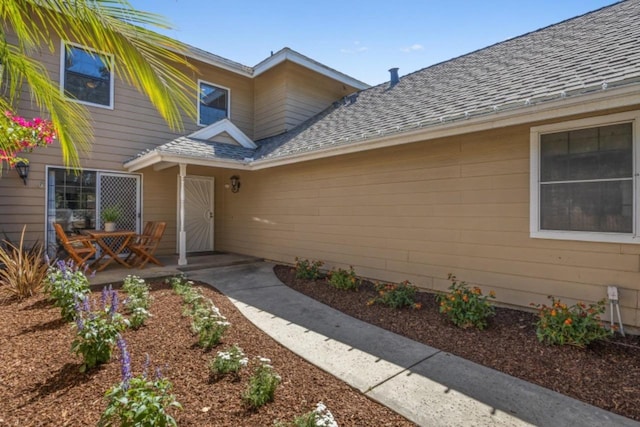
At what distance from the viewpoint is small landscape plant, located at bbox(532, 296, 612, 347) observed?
10.7ft

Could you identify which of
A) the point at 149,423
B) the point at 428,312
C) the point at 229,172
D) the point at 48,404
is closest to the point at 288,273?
the point at 428,312

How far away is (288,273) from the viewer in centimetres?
697

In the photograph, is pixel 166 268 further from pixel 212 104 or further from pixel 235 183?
pixel 212 104

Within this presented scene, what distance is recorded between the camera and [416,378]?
9.29 feet

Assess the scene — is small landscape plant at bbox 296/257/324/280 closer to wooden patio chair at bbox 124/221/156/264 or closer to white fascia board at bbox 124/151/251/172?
white fascia board at bbox 124/151/251/172

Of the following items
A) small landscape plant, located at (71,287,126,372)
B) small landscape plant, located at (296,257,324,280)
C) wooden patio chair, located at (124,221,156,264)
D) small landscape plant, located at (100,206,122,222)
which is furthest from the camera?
wooden patio chair, located at (124,221,156,264)

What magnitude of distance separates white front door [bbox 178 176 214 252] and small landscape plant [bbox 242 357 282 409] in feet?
24.1

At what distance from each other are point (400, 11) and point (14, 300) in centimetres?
841

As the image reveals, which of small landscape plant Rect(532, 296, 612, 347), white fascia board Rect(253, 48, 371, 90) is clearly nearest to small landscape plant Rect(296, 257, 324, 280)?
small landscape plant Rect(532, 296, 612, 347)

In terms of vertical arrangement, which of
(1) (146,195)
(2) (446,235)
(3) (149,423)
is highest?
(1) (146,195)

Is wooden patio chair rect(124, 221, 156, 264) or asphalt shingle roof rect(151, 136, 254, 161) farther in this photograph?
wooden patio chair rect(124, 221, 156, 264)

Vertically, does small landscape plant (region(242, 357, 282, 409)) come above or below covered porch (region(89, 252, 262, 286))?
below

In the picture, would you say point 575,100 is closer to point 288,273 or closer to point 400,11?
point 400,11

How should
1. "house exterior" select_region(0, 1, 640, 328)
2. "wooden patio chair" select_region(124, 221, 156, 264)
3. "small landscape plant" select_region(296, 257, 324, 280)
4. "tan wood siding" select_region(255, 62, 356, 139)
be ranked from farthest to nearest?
"tan wood siding" select_region(255, 62, 356, 139)
"wooden patio chair" select_region(124, 221, 156, 264)
"small landscape plant" select_region(296, 257, 324, 280)
"house exterior" select_region(0, 1, 640, 328)
